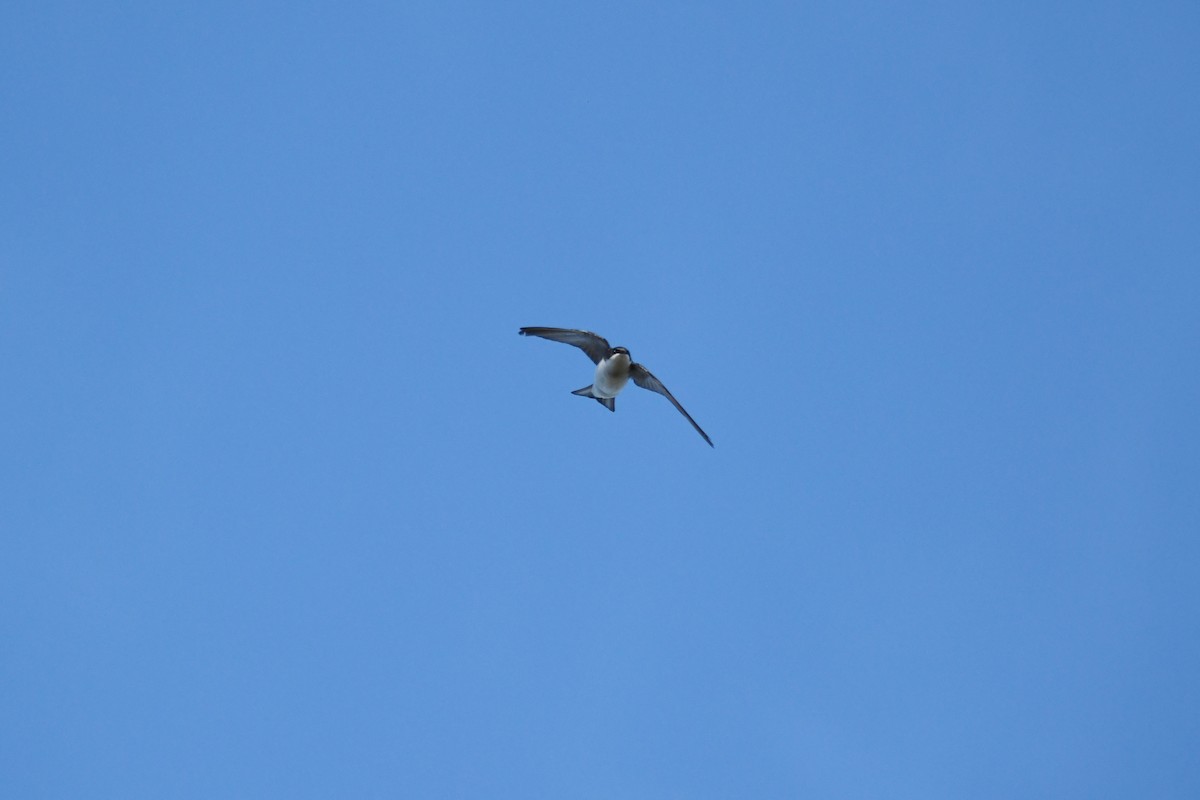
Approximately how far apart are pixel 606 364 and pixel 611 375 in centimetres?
38

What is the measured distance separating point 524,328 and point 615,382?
3.08m

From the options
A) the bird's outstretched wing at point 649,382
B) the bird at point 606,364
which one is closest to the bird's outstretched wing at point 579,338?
the bird at point 606,364

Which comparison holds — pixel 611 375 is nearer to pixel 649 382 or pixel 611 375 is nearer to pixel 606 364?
pixel 606 364

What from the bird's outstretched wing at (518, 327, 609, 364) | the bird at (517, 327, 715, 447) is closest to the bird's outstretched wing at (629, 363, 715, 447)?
the bird at (517, 327, 715, 447)

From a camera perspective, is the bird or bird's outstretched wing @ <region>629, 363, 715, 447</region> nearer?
the bird

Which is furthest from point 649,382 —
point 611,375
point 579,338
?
point 579,338

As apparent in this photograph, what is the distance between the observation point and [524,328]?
72.8 feet

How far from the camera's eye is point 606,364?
23344mm

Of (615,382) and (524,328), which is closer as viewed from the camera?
(524,328)

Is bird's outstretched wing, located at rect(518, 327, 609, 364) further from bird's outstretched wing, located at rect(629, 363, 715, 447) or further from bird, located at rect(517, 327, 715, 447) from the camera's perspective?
bird's outstretched wing, located at rect(629, 363, 715, 447)

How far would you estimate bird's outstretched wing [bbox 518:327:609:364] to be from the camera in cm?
2236

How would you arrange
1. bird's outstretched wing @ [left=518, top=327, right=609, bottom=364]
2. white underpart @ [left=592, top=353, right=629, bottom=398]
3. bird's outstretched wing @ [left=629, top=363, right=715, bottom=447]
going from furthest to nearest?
bird's outstretched wing @ [left=629, top=363, right=715, bottom=447], white underpart @ [left=592, top=353, right=629, bottom=398], bird's outstretched wing @ [left=518, top=327, right=609, bottom=364]

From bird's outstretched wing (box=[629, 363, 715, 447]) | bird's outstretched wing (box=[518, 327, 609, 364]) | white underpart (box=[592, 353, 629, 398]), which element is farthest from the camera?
bird's outstretched wing (box=[629, 363, 715, 447])

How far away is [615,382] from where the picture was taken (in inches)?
942
